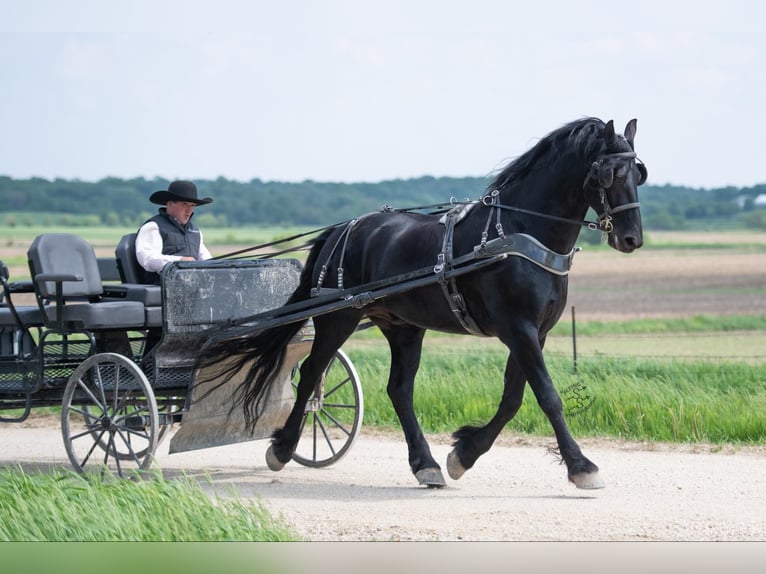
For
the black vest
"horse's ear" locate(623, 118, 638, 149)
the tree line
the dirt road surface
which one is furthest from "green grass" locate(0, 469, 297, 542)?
the tree line

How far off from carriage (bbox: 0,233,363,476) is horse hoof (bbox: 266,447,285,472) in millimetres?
210

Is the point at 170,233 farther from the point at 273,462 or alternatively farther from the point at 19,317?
the point at 273,462

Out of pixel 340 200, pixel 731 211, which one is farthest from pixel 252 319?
pixel 731 211

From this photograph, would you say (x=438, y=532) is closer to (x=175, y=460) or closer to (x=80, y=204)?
(x=175, y=460)

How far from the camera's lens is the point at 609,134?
670 cm

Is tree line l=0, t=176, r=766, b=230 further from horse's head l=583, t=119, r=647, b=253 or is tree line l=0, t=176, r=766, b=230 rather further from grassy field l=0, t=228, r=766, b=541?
horse's head l=583, t=119, r=647, b=253

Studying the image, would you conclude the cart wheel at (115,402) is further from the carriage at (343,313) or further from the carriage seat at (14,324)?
the carriage seat at (14,324)

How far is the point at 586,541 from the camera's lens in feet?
19.1

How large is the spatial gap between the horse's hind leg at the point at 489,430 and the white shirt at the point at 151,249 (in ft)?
7.60

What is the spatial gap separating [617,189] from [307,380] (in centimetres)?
261

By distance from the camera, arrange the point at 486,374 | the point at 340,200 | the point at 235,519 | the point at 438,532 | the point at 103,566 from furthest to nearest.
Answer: the point at 340,200, the point at 486,374, the point at 438,532, the point at 235,519, the point at 103,566

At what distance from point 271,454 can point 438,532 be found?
2.20 metres

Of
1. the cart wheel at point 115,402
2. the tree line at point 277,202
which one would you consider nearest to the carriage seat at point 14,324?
the cart wheel at point 115,402

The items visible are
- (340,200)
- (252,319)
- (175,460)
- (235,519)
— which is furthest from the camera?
(340,200)
